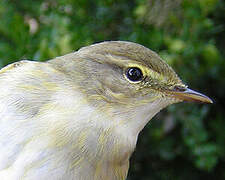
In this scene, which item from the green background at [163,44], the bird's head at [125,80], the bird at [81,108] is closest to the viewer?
the bird at [81,108]

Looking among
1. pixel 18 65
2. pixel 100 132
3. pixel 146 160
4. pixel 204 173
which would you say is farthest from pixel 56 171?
pixel 204 173

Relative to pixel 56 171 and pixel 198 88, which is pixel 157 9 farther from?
pixel 56 171

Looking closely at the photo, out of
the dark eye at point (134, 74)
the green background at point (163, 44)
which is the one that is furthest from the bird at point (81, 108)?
the green background at point (163, 44)

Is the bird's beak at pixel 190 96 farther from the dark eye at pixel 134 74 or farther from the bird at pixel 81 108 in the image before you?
the dark eye at pixel 134 74

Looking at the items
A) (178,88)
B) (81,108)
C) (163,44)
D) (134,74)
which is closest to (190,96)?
(178,88)

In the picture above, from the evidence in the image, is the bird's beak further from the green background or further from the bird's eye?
the green background

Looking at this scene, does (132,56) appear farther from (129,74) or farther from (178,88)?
(178,88)
